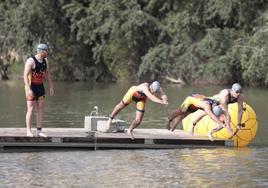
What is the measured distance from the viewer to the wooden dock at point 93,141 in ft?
56.3

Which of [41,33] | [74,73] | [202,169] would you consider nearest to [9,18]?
[41,33]

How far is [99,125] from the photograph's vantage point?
61.5ft

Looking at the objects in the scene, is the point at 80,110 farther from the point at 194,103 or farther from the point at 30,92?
the point at 30,92

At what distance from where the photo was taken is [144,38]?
Answer: 59.5 meters

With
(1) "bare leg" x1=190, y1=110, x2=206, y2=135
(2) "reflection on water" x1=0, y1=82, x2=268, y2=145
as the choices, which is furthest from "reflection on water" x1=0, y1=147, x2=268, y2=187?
(2) "reflection on water" x1=0, y1=82, x2=268, y2=145

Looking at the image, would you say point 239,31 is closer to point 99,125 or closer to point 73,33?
point 73,33

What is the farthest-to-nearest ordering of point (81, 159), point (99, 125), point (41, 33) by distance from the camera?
point (41, 33) → point (99, 125) → point (81, 159)

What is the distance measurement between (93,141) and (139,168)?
2.76 metres

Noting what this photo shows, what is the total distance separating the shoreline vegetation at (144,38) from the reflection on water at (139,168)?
27621mm

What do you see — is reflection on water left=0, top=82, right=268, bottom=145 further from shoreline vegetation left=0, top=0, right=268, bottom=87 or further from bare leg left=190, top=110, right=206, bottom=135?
shoreline vegetation left=0, top=0, right=268, bottom=87

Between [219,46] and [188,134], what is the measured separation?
33094 millimetres

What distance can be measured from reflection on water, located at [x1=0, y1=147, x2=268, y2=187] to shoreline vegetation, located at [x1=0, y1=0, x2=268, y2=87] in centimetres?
2762

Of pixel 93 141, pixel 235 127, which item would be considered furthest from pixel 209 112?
pixel 93 141

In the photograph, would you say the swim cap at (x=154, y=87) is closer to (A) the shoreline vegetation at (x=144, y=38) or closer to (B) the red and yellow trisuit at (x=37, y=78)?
(B) the red and yellow trisuit at (x=37, y=78)
